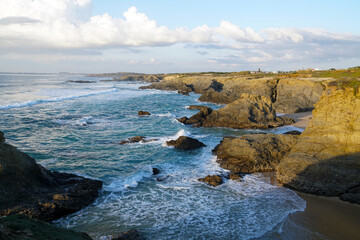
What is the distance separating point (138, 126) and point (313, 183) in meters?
19.5

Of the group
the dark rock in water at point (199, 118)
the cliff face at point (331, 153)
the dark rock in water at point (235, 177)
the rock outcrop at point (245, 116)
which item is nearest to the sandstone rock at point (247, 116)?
the rock outcrop at point (245, 116)

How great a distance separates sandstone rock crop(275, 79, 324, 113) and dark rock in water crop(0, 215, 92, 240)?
119ft

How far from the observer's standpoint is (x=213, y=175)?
46.8ft

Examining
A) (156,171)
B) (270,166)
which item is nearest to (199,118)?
(270,166)

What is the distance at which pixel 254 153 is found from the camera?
1605 centimetres

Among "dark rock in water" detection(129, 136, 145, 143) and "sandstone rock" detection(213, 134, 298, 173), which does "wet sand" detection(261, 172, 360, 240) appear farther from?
"dark rock in water" detection(129, 136, 145, 143)

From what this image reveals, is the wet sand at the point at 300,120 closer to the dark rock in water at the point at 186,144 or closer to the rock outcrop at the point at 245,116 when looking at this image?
the rock outcrop at the point at 245,116

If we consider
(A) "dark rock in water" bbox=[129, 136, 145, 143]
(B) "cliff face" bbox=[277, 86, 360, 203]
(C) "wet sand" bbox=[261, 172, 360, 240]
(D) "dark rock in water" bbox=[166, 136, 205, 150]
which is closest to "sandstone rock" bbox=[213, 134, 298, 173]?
(B) "cliff face" bbox=[277, 86, 360, 203]

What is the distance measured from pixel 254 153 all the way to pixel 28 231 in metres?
13.1

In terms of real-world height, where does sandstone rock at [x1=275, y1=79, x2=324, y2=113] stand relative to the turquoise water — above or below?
above

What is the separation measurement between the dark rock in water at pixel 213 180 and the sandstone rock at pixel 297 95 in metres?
27.3

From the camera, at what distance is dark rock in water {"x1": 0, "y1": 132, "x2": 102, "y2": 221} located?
9.52 meters

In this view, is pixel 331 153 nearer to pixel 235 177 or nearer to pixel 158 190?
pixel 235 177

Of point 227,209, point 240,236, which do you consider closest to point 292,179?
point 227,209
